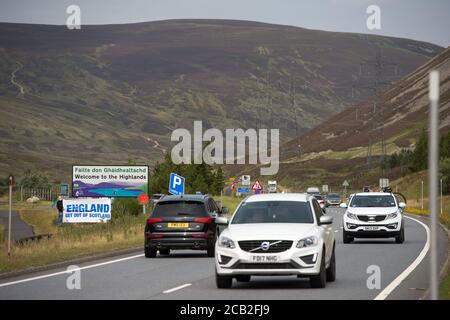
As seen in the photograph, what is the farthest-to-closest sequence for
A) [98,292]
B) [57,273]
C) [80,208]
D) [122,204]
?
[122,204] → [80,208] → [57,273] → [98,292]

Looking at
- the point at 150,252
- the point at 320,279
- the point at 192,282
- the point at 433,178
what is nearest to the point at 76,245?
the point at 150,252

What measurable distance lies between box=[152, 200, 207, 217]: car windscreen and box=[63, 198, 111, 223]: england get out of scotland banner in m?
15.2

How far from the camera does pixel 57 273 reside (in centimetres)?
2419

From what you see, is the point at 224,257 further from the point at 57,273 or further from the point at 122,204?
the point at 122,204

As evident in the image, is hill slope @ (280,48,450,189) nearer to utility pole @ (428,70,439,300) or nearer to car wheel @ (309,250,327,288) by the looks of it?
car wheel @ (309,250,327,288)

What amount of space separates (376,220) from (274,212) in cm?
1658

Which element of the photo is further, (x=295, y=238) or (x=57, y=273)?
(x=57, y=273)

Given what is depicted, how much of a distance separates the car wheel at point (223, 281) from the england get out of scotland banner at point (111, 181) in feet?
127

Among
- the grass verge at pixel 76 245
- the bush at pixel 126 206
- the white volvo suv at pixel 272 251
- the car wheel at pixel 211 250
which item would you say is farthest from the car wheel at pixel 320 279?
the bush at pixel 126 206

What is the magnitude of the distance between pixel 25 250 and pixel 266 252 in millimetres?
12337

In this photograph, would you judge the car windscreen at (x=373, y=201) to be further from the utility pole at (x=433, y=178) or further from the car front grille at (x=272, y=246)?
the utility pole at (x=433, y=178)

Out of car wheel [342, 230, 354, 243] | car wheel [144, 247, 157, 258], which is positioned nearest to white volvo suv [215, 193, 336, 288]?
car wheel [144, 247, 157, 258]

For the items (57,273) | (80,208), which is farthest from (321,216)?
(80,208)
